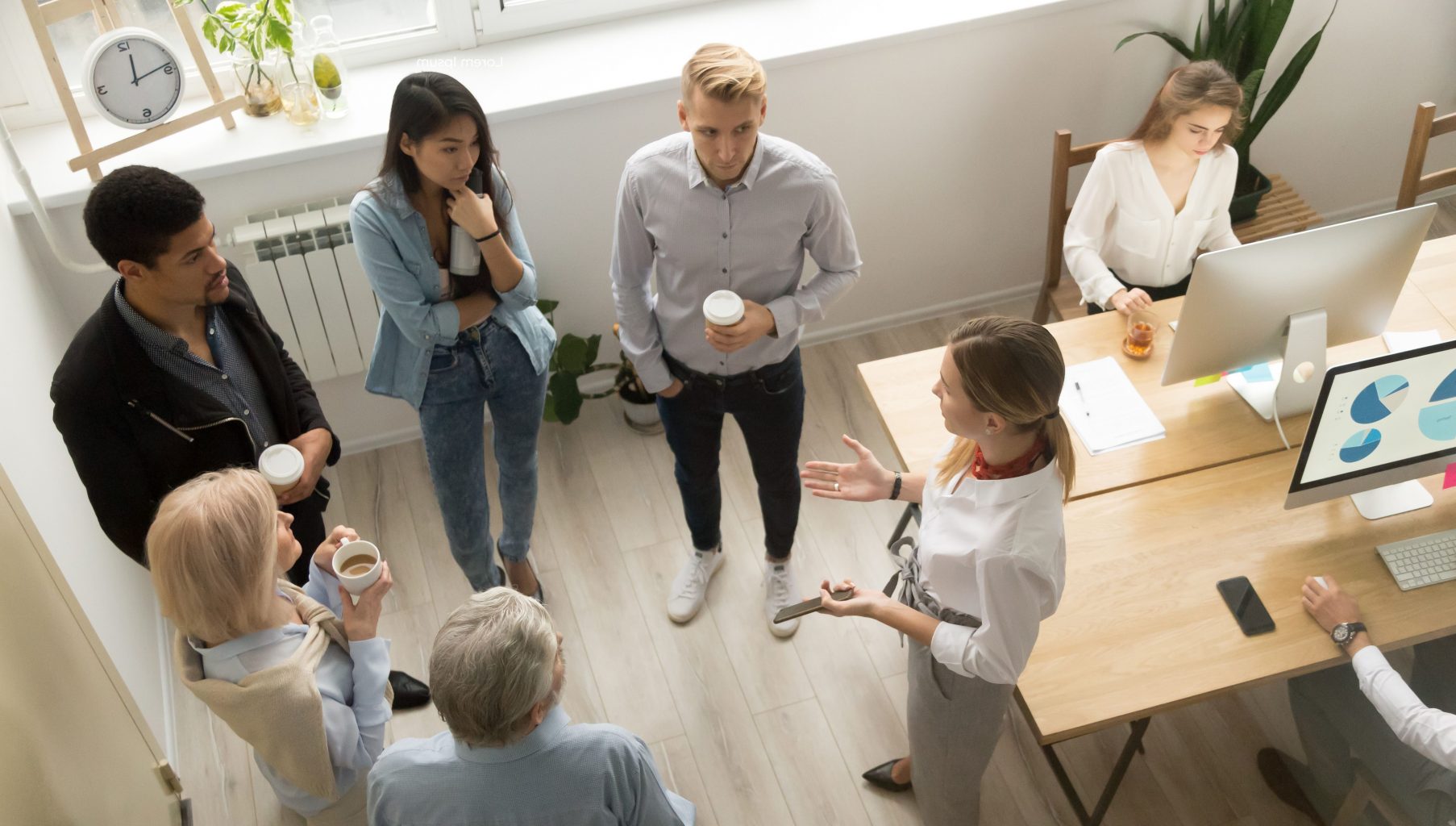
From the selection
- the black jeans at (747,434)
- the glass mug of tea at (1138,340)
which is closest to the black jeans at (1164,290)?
the glass mug of tea at (1138,340)

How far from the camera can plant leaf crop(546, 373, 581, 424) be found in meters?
3.73

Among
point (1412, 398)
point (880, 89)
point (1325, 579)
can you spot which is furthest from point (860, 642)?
point (880, 89)

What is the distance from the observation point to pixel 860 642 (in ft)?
10.6

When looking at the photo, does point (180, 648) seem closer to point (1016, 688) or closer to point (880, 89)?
point (1016, 688)

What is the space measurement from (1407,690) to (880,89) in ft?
7.63

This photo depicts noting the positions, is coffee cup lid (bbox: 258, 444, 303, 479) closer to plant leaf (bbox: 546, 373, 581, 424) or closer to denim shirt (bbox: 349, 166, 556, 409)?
denim shirt (bbox: 349, 166, 556, 409)

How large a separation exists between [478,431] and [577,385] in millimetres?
1186

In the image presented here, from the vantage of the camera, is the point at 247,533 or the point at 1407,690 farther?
the point at 1407,690

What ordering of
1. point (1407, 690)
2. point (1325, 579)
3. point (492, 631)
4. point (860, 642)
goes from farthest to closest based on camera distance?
point (860, 642) → point (1325, 579) → point (1407, 690) → point (492, 631)

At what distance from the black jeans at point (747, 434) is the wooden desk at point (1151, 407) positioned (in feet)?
0.82

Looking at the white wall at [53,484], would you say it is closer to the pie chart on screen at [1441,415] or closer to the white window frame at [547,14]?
the white window frame at [547,14]

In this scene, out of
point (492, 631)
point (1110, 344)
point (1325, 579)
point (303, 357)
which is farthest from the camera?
point (303, 357)

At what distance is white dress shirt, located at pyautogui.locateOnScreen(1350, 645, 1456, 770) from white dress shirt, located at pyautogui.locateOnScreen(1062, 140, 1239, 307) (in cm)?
126

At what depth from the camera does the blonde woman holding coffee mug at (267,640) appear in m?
1.81
